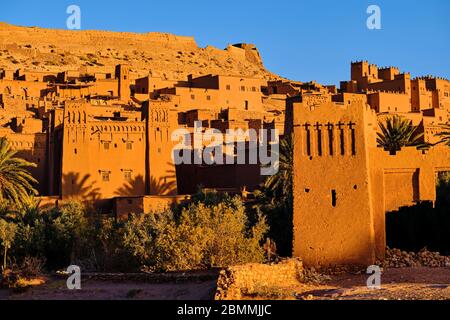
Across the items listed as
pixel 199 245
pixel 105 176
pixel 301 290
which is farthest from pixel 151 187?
pixel 301 290

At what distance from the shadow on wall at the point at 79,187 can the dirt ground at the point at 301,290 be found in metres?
15.5

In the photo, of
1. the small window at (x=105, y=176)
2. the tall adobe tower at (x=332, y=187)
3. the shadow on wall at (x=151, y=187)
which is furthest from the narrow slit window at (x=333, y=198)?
the small window at (x=105, y=176)

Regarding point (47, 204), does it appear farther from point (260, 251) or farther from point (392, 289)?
point (392, 289)

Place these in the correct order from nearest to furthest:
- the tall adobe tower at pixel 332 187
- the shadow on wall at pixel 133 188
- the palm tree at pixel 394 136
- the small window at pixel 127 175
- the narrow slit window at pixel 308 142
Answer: the tall adobe tower at pixel 332 187 → the narrow slit window at pixel 308 142 → the palm tree at pixel 394 136 → the shadow on wall at pixel 133 188 → the small window at pixel 127 175

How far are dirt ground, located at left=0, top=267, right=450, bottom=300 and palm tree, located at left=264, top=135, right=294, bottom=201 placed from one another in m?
12.0

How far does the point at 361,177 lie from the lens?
2077cm

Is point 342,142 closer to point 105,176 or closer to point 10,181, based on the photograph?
point 10,181

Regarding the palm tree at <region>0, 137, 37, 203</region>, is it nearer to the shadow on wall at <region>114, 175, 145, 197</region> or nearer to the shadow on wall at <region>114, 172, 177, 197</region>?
the shadow on wall at <region>114, 175, 145, 197</region>

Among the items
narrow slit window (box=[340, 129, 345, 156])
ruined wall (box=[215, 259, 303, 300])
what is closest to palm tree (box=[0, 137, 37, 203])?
narrow slit window (box=[340, 129, 345, 156])

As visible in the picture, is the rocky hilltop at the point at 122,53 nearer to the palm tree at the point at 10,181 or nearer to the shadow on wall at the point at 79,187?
the shadow on wall at the point at 79,187

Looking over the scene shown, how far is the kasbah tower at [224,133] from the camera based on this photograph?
821 inches

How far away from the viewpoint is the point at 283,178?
3266 cm

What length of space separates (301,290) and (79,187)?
20201 millimetres
